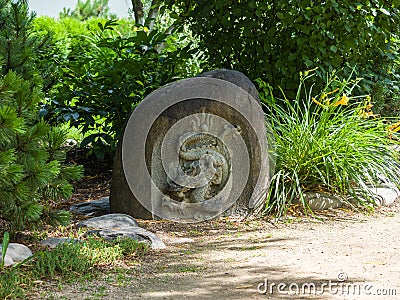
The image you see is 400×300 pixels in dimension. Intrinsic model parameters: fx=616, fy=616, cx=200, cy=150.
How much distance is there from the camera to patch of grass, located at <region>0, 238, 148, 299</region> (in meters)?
3.45

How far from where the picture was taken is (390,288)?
3.48 metres

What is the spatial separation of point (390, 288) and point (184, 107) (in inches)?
99.9

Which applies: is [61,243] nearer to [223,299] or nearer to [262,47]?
[223,299]

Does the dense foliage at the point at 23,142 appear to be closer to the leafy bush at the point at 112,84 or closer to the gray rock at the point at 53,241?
the gray rock at the point at 53,241

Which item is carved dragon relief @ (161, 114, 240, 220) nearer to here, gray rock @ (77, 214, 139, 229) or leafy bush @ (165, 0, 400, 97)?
gray rock @ (77, 214, 139, 229)

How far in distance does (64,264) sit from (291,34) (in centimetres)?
395

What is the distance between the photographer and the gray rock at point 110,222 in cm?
479

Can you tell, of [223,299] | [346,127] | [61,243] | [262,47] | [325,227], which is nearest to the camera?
[223,299]

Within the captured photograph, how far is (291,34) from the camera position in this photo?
668 cm

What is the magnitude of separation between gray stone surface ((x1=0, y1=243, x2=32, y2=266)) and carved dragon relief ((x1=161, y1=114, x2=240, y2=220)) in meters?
1.58

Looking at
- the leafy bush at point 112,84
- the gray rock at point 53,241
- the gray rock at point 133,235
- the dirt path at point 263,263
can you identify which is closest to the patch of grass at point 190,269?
the dirt path at point 263,263

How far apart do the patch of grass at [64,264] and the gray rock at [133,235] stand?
0.63ft

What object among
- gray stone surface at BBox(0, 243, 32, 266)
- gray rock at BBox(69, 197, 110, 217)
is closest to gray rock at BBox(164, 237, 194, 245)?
gray rock at BBox(69, 197, 110, 217)

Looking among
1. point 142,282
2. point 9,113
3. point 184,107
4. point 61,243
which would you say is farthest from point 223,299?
point 184,107
